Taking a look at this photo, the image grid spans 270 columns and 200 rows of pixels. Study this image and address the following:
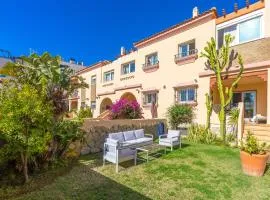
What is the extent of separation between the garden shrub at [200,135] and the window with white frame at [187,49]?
6.37m

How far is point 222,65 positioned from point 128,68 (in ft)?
40.5

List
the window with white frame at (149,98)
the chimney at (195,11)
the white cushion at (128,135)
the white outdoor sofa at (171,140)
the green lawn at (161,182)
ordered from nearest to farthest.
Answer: the green lawn at (161,182)
the white cushion at (128,135)
the white outdoor sofa at (171,140)
the chimney at (195,11)
the window with white frame at (149,98)

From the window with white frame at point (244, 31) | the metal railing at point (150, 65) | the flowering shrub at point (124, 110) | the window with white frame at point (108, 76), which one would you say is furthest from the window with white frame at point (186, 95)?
the window with white frame at point (108, 76)

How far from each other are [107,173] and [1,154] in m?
3.61

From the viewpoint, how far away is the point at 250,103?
16.4 metres

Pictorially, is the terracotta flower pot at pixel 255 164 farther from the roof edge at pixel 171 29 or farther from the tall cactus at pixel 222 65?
the roof edge at pixel 171 29

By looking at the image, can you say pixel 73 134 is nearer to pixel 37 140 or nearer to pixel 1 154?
pixel 37 140

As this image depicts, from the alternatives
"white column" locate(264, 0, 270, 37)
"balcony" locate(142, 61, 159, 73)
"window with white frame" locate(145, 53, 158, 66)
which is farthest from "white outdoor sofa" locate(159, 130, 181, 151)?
"window with white frame" locate(145, 53, 158, 66)

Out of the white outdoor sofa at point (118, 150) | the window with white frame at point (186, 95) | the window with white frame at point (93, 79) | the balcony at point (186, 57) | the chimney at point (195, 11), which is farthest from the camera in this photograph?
the window with white frame at point (93, 79)

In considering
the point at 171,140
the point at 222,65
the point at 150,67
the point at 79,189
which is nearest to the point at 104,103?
the point at 150,67

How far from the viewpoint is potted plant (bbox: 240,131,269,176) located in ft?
24.9

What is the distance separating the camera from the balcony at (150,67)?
20.0 metres

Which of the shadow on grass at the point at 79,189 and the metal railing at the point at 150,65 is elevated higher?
the metal railing at the point at 150,65

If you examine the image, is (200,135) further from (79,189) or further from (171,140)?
(79,189)
